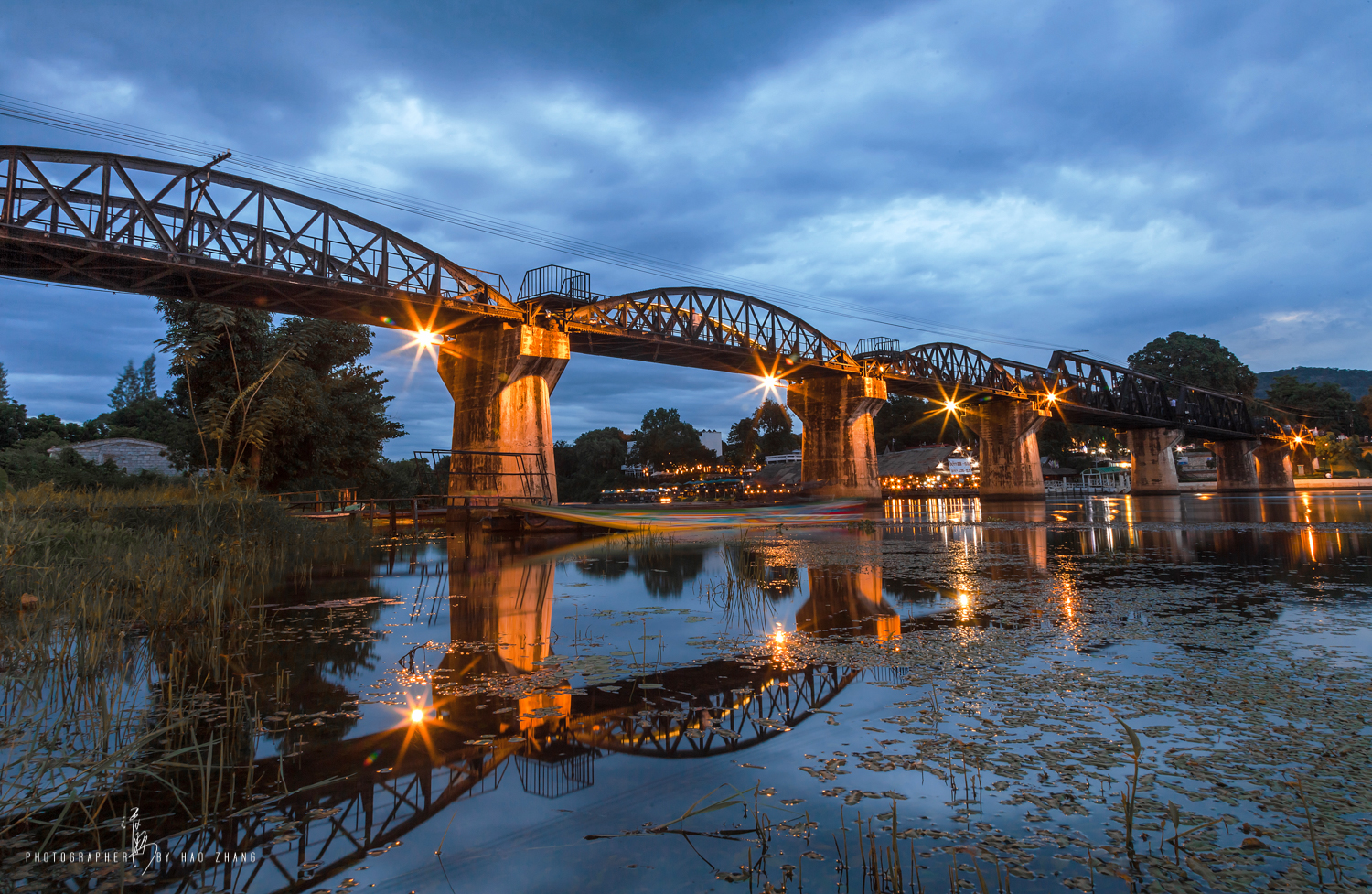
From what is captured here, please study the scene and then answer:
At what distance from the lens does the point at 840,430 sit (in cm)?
5838

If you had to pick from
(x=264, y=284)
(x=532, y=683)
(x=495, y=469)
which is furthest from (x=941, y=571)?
(x=264, y=284)

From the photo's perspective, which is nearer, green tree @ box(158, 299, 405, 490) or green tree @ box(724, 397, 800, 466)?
green tree @ box(158, 299, 405, 490)

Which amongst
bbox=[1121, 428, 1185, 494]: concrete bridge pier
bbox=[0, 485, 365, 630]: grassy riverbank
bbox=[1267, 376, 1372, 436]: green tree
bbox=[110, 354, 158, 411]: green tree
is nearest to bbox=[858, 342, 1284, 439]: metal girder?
bbox=[1121, 428, 1185, 494]: concrete bridge pier

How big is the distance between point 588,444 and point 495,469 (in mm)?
91141

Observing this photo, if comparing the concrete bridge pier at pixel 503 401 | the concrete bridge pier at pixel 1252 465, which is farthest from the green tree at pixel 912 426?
the concrete bridge pier at pixel 503 401

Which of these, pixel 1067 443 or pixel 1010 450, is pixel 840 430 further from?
pixel 1067 443

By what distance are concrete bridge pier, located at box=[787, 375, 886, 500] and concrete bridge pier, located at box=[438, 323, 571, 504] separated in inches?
1122

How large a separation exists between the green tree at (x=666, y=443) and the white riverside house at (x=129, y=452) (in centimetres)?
7497

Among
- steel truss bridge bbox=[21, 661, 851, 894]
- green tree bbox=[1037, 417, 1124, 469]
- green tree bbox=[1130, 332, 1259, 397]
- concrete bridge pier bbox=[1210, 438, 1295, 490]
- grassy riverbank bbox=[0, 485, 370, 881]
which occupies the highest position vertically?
green tree bbox=[1130, 332, 1259, 397]

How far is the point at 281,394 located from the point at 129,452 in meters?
35.2

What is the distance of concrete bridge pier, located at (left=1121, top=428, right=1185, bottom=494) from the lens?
87562 millimetres

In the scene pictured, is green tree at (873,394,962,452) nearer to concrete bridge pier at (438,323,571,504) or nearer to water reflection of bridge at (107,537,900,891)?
concrete bridge pier at (438,323,571,504)

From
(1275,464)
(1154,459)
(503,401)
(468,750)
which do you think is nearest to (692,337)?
(503,401)

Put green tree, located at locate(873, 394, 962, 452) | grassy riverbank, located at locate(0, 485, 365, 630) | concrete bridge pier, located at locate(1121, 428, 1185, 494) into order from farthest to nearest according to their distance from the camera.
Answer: green tree, located at locate(873, 394, 962, 452), concrete bridge pier, located at locate(1121, 428, 1185, 494), grassy riverbank, located at locate(0, 485, 365, 630)
